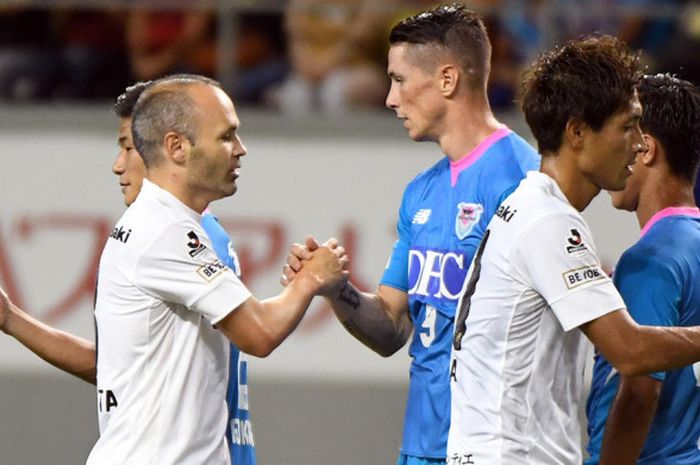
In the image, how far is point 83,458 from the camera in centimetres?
802

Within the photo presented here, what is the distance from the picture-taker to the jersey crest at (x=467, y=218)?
4.59 metres

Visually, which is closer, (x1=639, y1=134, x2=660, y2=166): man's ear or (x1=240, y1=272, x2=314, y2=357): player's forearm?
(x1=240, y1=272, x2=314, y2=357): player's forearm

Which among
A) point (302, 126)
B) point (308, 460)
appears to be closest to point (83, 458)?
point (308, 460)

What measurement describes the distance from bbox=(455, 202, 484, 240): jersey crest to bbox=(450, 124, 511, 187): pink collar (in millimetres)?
150

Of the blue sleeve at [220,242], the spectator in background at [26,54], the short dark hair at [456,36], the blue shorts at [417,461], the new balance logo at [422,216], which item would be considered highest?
the spectator in background at [26,54]

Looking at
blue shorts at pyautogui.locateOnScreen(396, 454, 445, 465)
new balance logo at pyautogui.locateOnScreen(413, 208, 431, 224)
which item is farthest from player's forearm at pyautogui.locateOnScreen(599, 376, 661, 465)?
new balance logo at pyautogui.locateOnScreen(413, 208, 431, 224)

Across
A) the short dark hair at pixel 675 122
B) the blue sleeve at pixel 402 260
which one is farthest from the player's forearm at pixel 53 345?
the short dark hair at pixel 675 122

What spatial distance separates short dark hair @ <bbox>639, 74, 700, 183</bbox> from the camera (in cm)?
423

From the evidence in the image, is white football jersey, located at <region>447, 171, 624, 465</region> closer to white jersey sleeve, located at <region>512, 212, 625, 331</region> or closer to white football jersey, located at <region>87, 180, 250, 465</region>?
white jersey sleeve, located at <region>512, 212, 625, 331</region>

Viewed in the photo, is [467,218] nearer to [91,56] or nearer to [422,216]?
[422,216]

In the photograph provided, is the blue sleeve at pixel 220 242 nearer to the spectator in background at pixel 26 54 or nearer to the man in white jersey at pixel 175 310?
the man in white jersey at pixel 175 310

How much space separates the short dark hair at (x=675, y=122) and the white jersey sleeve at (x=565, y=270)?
0.72 metres

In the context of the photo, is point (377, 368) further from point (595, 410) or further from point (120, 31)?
point (595, 410)

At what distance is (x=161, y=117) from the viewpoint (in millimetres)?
4172
